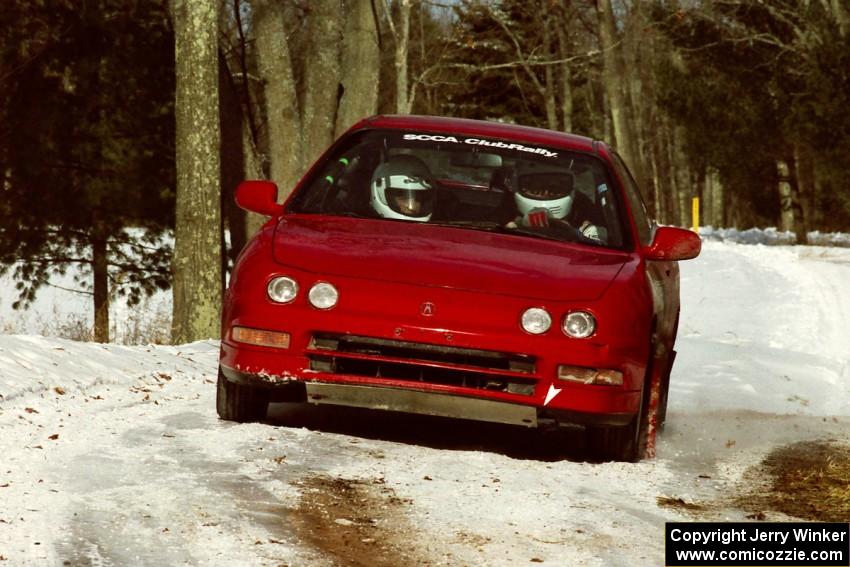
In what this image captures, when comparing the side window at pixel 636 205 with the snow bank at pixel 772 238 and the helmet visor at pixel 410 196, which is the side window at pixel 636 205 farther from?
the snow bank at pixel 772 238

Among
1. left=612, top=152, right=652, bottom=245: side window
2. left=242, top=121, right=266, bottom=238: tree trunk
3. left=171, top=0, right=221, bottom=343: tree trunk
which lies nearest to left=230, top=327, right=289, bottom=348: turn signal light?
left=612, top=152, right=652, bottom=245: side window

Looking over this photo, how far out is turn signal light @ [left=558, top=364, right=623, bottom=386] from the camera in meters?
6.95

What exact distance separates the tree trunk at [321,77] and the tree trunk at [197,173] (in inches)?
192

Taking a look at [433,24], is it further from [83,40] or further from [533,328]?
[533,328]

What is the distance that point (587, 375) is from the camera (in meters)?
6.97

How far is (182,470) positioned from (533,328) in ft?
5.69

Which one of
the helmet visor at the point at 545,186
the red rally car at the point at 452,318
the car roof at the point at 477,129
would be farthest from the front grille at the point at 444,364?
the car roof at the point at 477,129

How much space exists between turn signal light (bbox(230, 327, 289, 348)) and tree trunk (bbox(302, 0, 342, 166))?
11658 millimetres

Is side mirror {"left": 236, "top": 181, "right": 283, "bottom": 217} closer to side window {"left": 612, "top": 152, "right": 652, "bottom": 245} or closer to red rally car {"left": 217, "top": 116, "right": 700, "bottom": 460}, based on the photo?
red rally car {"left": 217, "top": 116, "right": 700, "bottom": 460}

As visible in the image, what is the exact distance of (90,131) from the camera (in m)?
20.4

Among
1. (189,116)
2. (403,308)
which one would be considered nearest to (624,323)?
(403,308)

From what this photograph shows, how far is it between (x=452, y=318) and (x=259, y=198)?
1.72 metres

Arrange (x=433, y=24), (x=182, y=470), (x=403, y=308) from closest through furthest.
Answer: (x=182, y=470) → (x=403, y=308) → (x=433, y=24)

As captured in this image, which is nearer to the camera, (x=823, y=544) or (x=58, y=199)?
(x=823, y=544)
